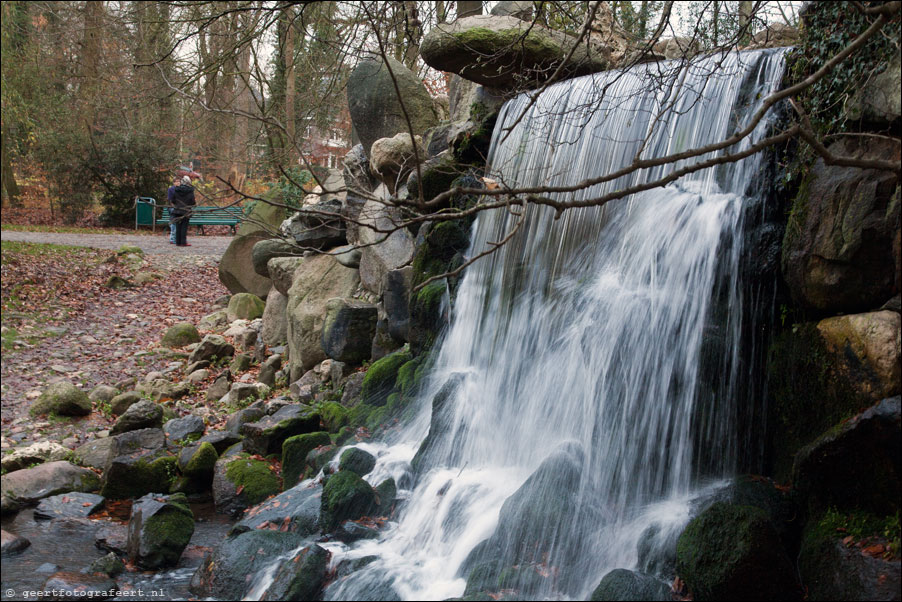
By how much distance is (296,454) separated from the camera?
684 cm

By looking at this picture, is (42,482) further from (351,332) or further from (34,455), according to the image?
(351,332)

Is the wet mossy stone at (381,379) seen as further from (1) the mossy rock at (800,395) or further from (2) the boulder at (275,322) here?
(1) the mossy rock at (800,395)

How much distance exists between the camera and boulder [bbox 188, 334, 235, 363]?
10.4m

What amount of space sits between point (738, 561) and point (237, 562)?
3400 millimetres

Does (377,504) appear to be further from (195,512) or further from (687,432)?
(687,432)

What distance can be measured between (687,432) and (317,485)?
339 centimetres

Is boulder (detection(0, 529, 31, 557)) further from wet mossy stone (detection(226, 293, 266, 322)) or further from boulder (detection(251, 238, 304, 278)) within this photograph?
boulder (detection(251, 238, 304, 278))

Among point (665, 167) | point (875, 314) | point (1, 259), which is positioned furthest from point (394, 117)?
point (875, 314)

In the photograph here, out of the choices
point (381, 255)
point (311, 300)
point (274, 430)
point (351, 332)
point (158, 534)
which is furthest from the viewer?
point (311, 300)

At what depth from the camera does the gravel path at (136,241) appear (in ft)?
18.4

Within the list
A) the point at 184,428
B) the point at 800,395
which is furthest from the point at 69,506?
the point at 800,395

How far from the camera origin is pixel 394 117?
1055 centimetres

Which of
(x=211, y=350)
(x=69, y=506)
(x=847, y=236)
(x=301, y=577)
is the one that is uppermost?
(x=847, y=236)

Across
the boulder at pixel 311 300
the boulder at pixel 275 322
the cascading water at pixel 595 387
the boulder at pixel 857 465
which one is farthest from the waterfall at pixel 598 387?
the boulder at pixel 275 322
